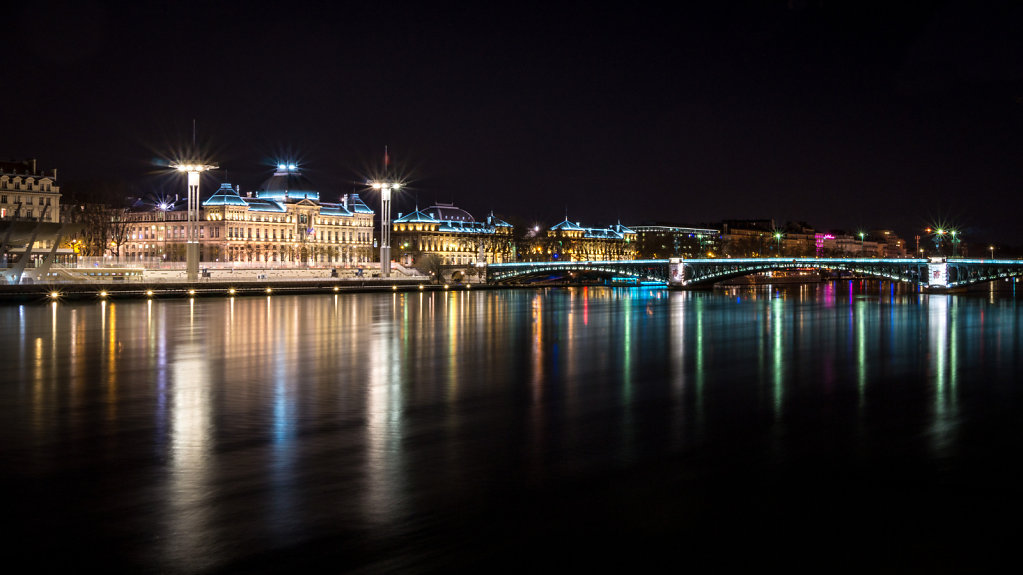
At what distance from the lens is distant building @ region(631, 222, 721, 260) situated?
149000 millimetres

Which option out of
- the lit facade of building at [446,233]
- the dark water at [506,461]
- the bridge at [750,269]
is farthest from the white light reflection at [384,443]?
the lit facade of building at [446,233]

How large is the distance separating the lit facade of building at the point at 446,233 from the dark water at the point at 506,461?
117 metres

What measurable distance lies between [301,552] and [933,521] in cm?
582

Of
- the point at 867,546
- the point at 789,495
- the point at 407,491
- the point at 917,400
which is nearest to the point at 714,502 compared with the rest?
the point at 789,495

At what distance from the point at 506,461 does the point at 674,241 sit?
142 m

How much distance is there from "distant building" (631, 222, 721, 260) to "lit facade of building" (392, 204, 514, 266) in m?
22.3

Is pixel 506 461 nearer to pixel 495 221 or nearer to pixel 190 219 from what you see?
pixel 190 219

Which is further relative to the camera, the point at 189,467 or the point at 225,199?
the point at 225,199

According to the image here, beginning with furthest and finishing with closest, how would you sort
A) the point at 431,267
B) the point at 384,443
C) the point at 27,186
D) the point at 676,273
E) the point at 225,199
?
1. the point at 225,199
2. the point at 431,267
3. the point at 676,273
4. the point at 27,186
5. the point at 384,443

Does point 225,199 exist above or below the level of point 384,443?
above

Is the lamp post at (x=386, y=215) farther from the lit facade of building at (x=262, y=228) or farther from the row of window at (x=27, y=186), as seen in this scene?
the lit facade of building at (x=262, y=228)

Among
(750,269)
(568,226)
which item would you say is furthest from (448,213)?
(750,269)

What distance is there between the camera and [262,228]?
121m

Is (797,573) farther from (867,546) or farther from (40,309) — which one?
(40,309)
